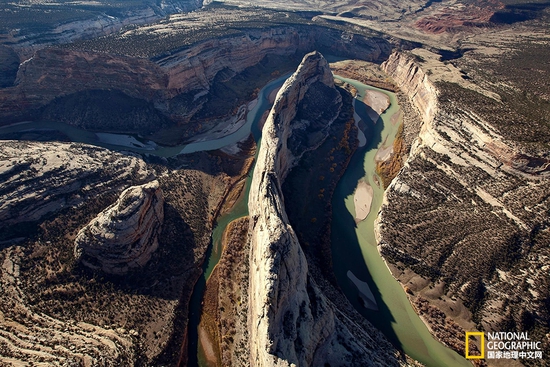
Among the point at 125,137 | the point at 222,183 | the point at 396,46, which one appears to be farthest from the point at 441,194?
the point at 396,46

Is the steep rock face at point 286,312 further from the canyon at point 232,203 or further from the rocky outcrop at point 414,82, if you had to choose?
the rocky outcrop at point 414,82

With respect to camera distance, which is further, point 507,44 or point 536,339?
point 507,44

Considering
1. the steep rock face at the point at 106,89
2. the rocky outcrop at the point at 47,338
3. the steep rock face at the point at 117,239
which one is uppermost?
the steep rock face at the point at 106,89

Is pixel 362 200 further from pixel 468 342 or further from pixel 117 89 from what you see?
pixel 117 89

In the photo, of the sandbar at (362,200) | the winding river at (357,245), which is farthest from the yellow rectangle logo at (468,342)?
the sandbar at (362,200)

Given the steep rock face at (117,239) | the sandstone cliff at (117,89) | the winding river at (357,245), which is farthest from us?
the sandstone cliff at (117,89)

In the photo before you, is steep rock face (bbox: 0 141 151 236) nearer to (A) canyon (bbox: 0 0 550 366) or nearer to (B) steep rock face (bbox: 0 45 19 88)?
(A) canyon (bbox: 0 0 550 366)

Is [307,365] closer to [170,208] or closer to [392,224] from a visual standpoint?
[392,224]
